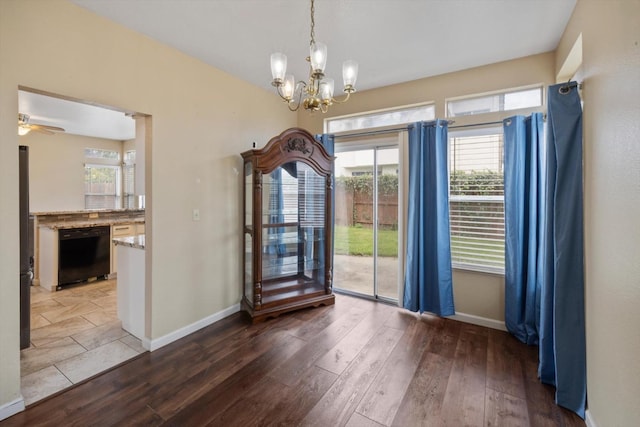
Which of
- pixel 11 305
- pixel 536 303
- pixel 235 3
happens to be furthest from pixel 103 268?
pixel 536 303

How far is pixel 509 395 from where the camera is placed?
2012 millimetres

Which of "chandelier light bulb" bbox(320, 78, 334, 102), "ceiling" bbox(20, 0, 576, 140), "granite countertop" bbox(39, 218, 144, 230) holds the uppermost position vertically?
"ceiling" bbox(20, 0, 576, 140)

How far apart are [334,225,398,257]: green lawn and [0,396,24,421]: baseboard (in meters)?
3.30

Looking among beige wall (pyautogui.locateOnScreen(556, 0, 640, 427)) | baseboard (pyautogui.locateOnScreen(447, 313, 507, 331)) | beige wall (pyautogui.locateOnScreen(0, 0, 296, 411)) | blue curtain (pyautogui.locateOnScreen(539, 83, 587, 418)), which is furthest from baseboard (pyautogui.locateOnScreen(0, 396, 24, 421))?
baseboard (pyautogui.locateOnScreen(447, 313, 507, 331))

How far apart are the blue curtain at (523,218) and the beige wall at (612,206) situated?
864 mm

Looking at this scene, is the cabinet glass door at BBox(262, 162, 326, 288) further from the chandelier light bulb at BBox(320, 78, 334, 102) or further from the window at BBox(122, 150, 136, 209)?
the window at BBox(122, 150, 136, 209)

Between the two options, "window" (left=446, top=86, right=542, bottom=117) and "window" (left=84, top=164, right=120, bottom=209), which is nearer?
"window" (left=446, top=86, right=542, bottom=117)

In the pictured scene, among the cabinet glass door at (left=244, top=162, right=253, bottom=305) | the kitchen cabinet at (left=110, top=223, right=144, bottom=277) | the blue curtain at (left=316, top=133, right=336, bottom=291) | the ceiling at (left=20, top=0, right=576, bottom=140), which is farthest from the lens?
the kitchen cabinet at (left=110, top=223, right=144, bottom=277)

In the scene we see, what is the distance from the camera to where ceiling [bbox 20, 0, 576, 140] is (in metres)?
2.08

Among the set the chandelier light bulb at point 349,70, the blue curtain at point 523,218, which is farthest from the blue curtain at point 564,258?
the chandelier light bulb at point 349,70

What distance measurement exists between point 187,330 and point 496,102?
402cm

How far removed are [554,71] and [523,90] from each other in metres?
0.27

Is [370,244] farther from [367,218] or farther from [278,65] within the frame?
[278,65]

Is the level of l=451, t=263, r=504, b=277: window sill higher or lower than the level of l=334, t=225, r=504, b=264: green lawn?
lower
